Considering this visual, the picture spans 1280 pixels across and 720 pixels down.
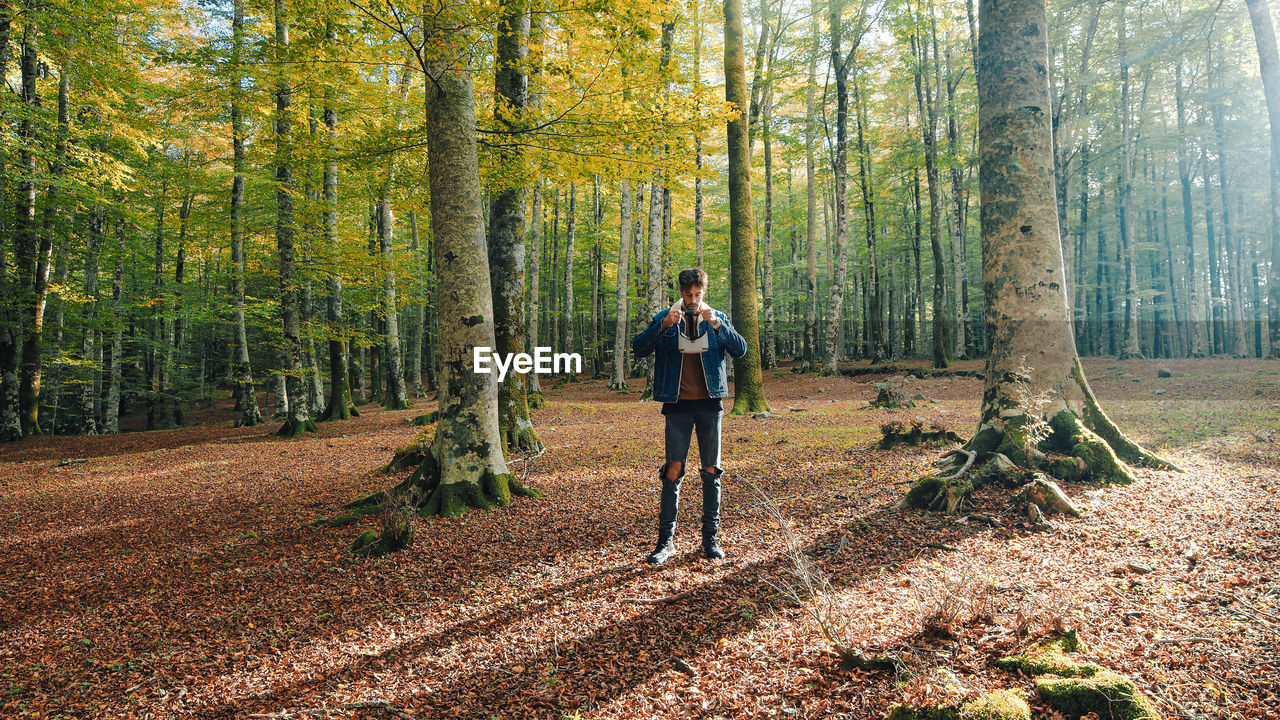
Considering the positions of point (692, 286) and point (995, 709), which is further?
point (692, 286)

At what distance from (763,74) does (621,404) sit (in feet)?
41.4

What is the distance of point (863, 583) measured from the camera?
3.35m

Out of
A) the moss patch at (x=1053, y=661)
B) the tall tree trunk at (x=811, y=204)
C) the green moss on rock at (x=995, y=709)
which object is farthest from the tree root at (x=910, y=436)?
the tall tree trunk at (x=811, y=204)

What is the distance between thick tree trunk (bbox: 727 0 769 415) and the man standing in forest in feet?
20.7

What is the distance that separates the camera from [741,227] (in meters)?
10.3

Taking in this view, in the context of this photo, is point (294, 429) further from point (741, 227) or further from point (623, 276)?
point (623, 276)

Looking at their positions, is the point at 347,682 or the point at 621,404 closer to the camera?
the point at 347,682

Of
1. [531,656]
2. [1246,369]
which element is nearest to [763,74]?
[1246,369]

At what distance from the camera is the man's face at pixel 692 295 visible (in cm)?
392

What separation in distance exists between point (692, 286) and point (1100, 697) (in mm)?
2954

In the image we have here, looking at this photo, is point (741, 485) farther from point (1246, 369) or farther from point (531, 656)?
point (1246, 369)

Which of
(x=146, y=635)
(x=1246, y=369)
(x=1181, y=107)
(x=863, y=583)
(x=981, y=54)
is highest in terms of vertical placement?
(x=1181, y=107)

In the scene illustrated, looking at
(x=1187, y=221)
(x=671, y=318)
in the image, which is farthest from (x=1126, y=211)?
(x=671, y=318)

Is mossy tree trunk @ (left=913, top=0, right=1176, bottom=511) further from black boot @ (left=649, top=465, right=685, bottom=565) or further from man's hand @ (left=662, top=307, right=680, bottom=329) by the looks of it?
man's hand @ (left=662, top=307, right=680, bottom=329)
